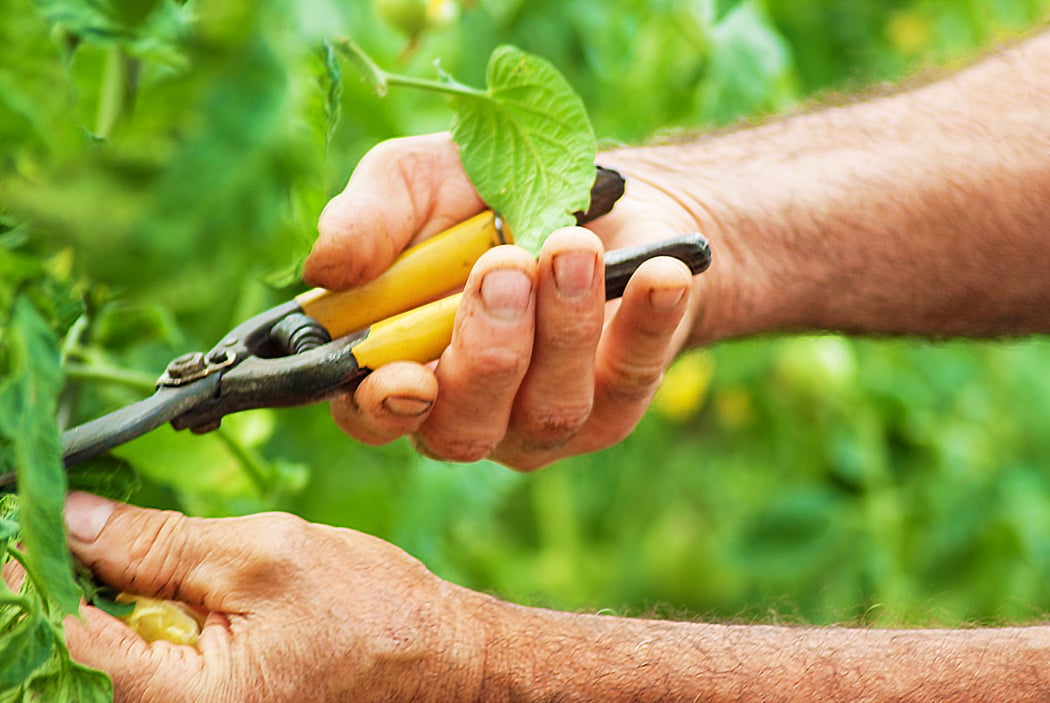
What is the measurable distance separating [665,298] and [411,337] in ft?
0.46

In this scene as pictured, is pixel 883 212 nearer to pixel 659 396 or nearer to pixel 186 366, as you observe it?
pixel 186 366

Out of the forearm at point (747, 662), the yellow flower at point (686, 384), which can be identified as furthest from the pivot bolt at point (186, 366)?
the yellow flower at point (686, 384)

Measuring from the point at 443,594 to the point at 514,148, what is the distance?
0.86ft

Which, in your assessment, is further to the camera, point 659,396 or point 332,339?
point 659,396

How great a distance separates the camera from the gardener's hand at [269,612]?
1.84 feet

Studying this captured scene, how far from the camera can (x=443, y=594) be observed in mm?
650

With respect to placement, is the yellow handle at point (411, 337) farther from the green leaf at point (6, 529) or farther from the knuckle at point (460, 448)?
the green leaf at point (6, 529)

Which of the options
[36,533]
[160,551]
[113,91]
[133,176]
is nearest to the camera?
[133,176]

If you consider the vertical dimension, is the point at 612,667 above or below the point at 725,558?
above

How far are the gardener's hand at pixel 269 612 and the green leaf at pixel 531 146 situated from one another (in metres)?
0.21

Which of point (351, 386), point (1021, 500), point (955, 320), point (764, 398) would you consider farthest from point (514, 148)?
point (1021, 500)

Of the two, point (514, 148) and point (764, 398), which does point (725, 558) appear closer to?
point (764, 398)

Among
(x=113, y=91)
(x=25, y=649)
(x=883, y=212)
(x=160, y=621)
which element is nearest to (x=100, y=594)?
(x=160, y=621)

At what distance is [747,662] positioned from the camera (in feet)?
2.35
